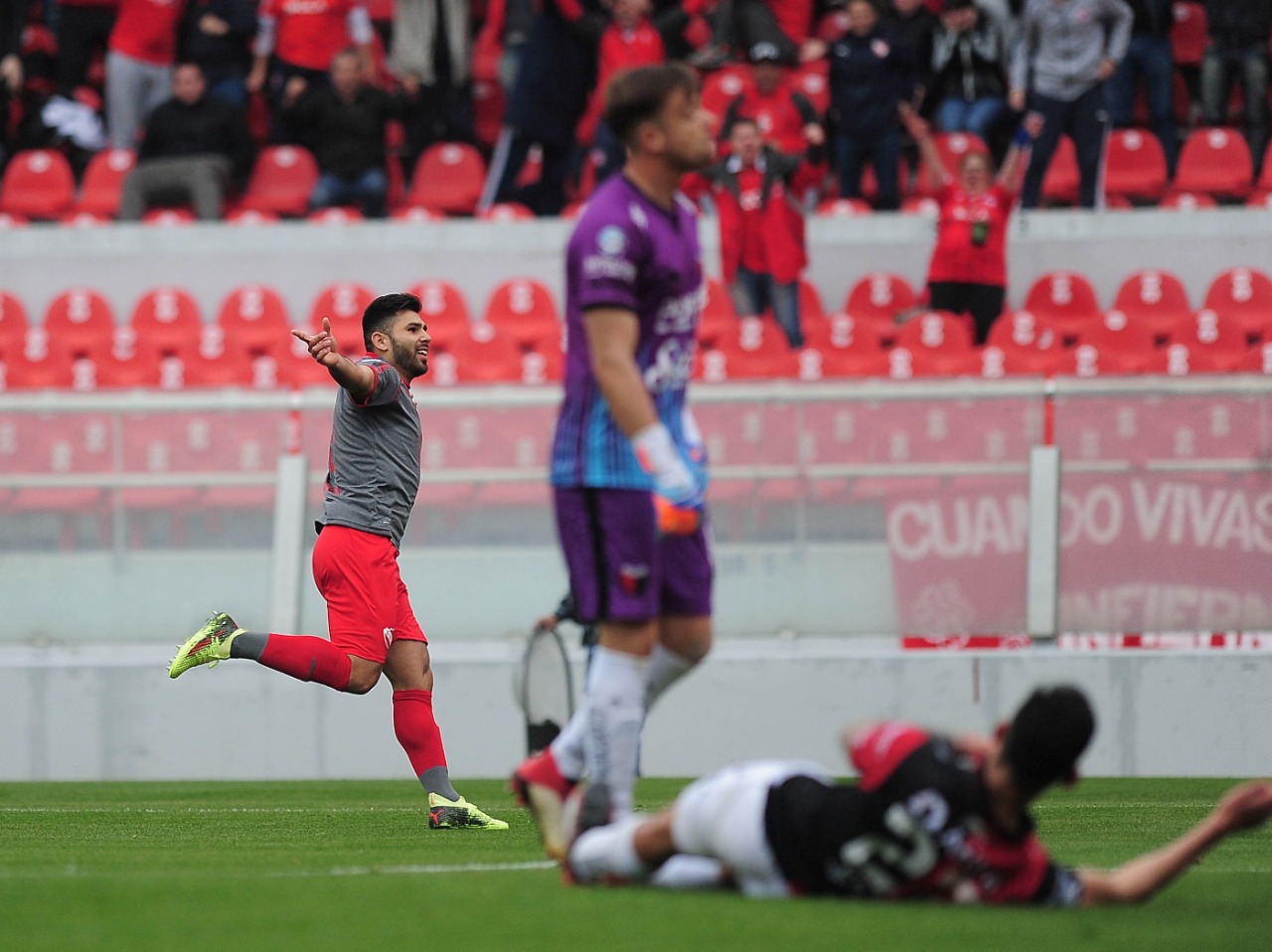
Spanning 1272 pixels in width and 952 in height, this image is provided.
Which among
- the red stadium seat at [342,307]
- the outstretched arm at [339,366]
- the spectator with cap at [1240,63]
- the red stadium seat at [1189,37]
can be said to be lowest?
the outstretched arm at [339,366]

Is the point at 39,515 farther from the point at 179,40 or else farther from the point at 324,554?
the point at 179,40

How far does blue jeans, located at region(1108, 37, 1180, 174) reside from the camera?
1762 cm

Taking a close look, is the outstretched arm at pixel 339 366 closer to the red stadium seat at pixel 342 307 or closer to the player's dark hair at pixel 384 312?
the player's dark hair at pixel 384 312

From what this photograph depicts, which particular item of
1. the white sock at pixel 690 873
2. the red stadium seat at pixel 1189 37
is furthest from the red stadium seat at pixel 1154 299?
the white sock at pixel 690 873

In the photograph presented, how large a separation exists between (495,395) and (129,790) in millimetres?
3130

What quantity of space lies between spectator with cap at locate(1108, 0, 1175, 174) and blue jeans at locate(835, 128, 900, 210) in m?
2.15

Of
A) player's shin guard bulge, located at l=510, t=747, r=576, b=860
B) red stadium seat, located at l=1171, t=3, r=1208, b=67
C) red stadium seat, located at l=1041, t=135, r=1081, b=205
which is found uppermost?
red stadium seat, located at l=1171, t=3, r=1208, b=67

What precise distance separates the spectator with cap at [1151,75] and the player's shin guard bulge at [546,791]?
13.5 meters

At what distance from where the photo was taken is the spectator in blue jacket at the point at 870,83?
1667 cm

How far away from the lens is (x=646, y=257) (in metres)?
5.17

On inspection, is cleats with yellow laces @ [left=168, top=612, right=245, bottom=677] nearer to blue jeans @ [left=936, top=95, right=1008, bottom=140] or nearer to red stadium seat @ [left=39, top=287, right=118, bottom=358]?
red stadium seat @ [left=39, top=287, right=118, bottom=358]

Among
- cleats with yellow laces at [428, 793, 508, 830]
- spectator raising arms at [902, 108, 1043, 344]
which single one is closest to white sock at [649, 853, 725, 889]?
cleats with yellow laces at [428, 793, 508, 830]

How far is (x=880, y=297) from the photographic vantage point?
16.8 metres

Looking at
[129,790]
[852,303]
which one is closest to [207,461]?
[129,790]
